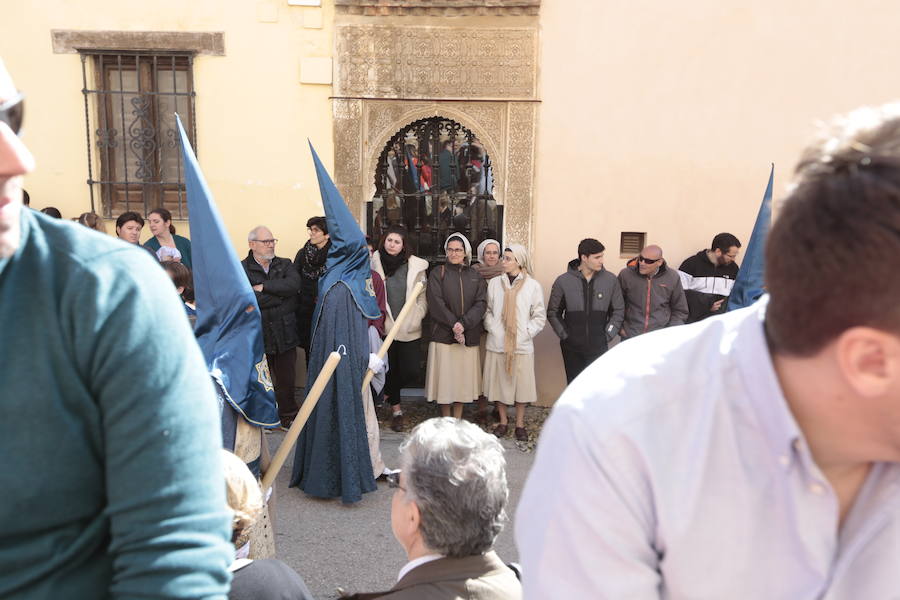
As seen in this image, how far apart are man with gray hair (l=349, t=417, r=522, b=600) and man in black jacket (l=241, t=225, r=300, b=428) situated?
400cm

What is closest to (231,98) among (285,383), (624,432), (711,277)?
(285,383)

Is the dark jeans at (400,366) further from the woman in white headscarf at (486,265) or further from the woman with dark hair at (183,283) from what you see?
the woman with dark hair at (183,283)

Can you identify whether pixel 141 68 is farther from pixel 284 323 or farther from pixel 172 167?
pixel 284 323

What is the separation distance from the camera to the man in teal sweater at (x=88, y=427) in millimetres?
828

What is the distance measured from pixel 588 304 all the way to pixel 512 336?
0.69 meters

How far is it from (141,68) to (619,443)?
6.60m

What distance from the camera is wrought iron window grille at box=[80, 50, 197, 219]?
6367mm

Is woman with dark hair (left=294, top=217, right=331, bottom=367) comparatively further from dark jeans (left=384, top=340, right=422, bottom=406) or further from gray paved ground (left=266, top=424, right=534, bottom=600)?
gray paved ground (left=266, top=424, right=534, bottom=600)

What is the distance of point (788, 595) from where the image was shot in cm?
98

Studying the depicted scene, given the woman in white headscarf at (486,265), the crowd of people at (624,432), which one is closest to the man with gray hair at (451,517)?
the crowd of people at (624,432)

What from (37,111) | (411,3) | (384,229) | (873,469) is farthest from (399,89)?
(873,469)

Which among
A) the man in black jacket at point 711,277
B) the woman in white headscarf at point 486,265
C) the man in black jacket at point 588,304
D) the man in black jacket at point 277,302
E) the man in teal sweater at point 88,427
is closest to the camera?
the man in teal sweater at point 88,427

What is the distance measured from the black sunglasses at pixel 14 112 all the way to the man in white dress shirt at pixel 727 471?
30.5 inches

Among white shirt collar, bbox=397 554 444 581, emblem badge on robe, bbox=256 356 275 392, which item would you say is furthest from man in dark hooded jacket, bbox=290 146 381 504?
white shirt collar, bbox=397 554 444 581
